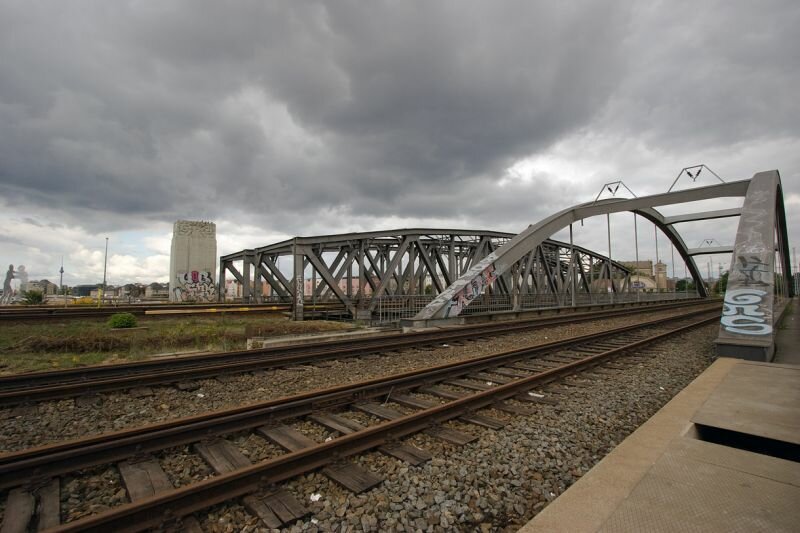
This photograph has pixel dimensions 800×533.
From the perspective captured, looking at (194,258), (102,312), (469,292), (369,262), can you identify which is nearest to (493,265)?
(469,292)

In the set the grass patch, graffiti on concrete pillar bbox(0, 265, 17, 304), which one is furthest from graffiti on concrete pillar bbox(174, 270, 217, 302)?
the grass patch

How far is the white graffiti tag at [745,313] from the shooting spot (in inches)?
423

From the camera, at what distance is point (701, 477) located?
371cm

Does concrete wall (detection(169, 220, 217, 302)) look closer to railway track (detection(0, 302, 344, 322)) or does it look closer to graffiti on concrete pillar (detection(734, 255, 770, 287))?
railway track (detection(0, 302, 344, 322))

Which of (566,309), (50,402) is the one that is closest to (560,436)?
(50,402)

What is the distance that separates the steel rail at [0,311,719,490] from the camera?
3.92 metres

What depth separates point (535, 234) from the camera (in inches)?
998

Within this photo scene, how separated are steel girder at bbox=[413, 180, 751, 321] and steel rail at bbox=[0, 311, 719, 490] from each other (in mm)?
11209

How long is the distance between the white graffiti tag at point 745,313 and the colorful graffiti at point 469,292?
33.6ft

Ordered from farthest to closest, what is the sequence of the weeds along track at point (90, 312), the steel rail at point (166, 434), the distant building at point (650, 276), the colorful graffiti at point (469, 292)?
the distant building at point (650, 276) → the colorful graffiti at point (469, 292) → the weeds along track at point (90, 312) → the steel rail at point (166, 434)

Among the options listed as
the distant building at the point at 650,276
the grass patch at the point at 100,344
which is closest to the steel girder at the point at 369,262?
the grass patch at the point at 100,344

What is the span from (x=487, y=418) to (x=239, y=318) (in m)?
18.1

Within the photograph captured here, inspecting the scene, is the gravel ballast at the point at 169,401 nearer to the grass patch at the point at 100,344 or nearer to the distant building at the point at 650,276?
the grass patch at the point at 100,344

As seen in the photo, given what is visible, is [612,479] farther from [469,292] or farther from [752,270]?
[469,292]
